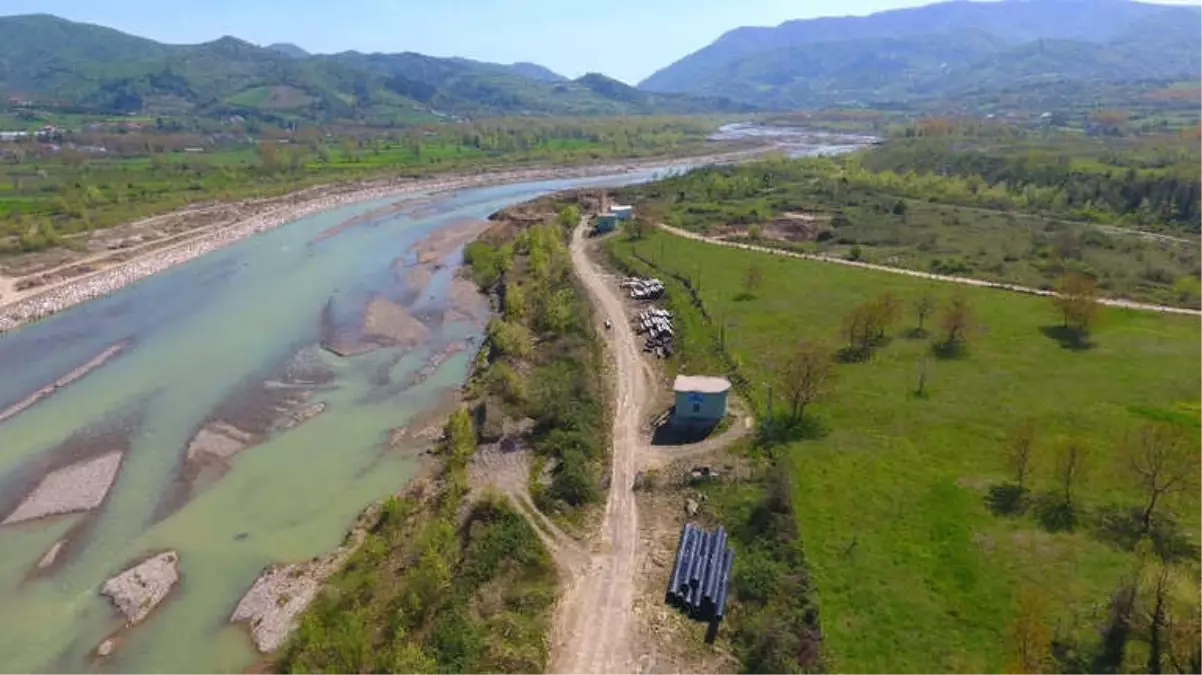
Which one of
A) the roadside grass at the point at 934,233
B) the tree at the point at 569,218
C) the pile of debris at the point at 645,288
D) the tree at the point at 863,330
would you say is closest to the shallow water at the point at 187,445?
the pile of debris at the point at 645,288

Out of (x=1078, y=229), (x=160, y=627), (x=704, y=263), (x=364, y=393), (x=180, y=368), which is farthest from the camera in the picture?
(x=1078, y=229)

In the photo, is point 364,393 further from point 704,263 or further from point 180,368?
point 704,263

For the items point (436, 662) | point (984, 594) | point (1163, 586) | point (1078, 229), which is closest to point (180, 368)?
point (436, 662)

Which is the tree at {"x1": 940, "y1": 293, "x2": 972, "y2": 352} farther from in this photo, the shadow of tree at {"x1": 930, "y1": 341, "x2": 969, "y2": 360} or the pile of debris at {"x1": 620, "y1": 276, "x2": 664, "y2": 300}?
the pile of debris at {"x1": 620, "y1": 276, "x2": 664, "y2": 300}

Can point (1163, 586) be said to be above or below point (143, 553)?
above

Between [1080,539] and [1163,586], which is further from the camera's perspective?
[1080,539]

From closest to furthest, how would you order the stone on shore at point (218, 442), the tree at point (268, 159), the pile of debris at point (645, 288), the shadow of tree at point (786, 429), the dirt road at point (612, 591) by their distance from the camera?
1. the dirt road at point (612, 591)
2. the shadow of tree at point (786, 429)
3. the stone on shore at point (218, 442)
4. the pile of debris at point (645, 288)
5. the tree at point (268, 159)

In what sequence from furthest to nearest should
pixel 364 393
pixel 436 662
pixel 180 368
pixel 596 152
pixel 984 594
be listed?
pixel 596 152
pixel 180 368
pixel 364 393
pixel 984 594
pixel 436 662

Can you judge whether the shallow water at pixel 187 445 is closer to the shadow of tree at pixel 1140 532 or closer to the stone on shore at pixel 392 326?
the stone on shore at pixel 392 326
